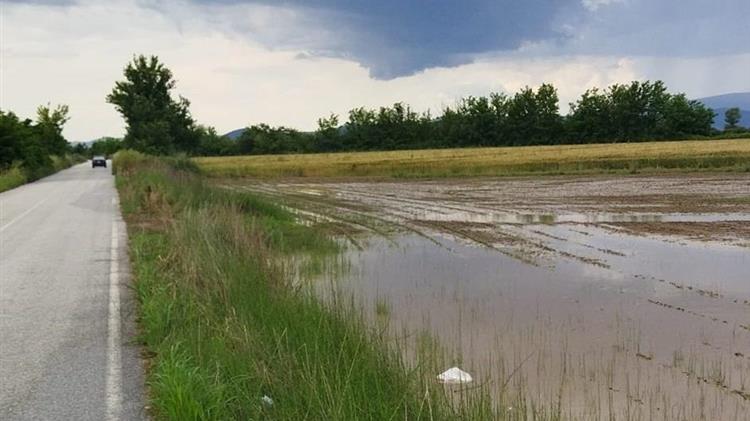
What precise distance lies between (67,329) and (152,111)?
64.7 meters

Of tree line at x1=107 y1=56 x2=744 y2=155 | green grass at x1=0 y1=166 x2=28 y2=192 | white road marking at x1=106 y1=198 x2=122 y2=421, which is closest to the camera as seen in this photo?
white road marking at x1=106 y1=198 x2=122 y2=421

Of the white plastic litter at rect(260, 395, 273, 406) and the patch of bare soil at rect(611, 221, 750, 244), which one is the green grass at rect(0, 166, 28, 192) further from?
the white plastic litter at rect(260, 395, 273, 406)

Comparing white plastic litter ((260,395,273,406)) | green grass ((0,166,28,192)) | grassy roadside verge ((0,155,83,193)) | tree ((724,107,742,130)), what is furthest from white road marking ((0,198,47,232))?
tree ((724,107,742,130))

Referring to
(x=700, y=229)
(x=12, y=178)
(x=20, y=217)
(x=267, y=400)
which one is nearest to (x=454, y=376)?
(x=267, y=400)

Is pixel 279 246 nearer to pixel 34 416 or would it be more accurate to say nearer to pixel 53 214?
pixel 34 416

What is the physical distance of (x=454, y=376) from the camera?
644 cm

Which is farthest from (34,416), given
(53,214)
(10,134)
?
(10,134)

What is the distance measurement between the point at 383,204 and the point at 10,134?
29272mm

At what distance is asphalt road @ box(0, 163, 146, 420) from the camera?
584 centimetres

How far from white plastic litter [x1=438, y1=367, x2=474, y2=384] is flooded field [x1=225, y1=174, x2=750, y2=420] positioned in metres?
0.26

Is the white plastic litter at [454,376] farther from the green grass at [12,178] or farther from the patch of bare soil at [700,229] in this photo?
the green grass at [12,178]

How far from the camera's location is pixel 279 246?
49.0 ft

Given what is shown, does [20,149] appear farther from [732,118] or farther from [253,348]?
[732,118]

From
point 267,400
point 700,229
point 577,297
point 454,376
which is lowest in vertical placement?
point 700,229
